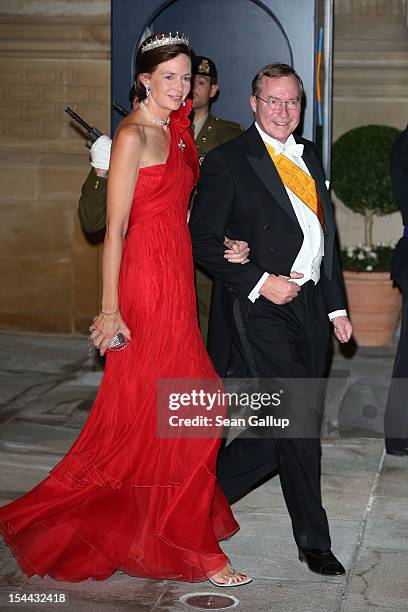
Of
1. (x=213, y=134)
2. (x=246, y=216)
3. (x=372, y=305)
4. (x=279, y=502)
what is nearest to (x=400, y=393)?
(x=279, y=502)

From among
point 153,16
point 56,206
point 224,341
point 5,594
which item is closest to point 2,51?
point 56,206

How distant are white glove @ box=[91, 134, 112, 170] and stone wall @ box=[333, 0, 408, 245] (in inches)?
197

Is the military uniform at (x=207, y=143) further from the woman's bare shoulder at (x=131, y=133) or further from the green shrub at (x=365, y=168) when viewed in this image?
the green shrub at (x=365, y=168)

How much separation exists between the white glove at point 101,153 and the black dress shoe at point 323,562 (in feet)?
6.71

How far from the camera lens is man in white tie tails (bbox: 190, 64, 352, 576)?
16.1 ft

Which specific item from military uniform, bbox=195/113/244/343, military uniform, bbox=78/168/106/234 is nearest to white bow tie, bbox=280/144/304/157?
military uniform, bbox=78/168/106/234

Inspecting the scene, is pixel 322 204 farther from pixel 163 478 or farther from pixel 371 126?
pixel 371 126

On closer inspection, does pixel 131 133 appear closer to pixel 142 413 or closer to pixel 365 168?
pixel 142 413

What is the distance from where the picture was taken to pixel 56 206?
10352mm

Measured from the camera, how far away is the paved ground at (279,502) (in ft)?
15.3

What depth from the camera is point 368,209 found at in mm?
10156

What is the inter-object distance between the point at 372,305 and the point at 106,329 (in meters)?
5.42

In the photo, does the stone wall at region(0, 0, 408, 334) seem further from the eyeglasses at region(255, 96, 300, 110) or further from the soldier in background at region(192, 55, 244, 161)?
the eyeglasses at region(255, 96, 300, 110)

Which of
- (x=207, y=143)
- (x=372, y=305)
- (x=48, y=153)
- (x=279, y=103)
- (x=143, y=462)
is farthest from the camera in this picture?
(x=48, y=153)
